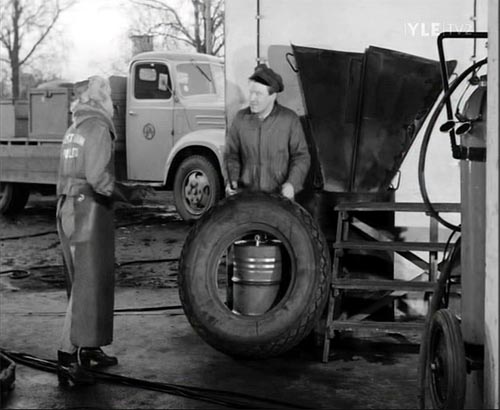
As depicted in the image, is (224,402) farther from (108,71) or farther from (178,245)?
(108,71)

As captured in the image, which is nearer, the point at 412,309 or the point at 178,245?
the point at 412,309

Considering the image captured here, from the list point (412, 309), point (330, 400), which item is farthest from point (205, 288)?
point (412, 309)

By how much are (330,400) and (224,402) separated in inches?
24.5

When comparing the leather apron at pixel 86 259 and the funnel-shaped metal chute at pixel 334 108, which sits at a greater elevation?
the funnel-shaped metal chute at pixel 334 108

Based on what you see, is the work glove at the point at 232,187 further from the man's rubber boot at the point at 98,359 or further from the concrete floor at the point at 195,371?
the man's rubber boot at the point at 98,359

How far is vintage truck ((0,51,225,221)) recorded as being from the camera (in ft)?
41.9

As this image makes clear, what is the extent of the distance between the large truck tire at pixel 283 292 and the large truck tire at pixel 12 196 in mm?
9988

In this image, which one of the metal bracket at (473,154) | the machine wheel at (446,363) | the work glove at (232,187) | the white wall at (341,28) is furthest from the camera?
the white wall at (341,28)

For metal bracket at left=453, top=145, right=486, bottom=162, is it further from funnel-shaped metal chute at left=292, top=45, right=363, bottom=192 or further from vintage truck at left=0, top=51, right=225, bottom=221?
vintage truck at left=0, top=51, right=225, bottom=221

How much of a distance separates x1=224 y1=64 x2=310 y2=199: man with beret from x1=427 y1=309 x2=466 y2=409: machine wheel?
2.11m

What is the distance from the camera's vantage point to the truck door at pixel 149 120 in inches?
524

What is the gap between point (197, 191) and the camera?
12.7 meters

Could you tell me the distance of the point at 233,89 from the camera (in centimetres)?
654

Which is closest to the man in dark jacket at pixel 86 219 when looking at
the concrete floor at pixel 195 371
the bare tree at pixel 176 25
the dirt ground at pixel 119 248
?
the concrete floor at pixel 195 371
